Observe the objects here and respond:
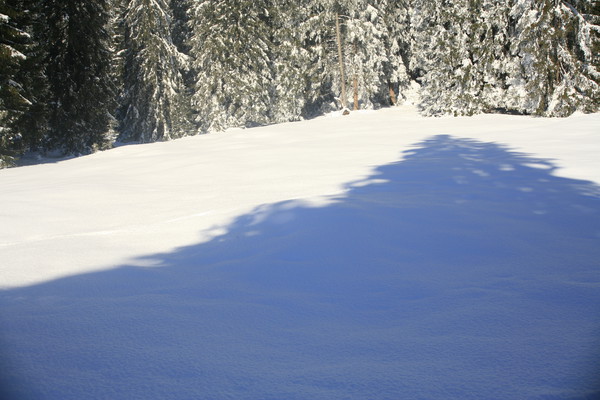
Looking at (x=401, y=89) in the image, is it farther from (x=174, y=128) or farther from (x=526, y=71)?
(x=174, y=128)

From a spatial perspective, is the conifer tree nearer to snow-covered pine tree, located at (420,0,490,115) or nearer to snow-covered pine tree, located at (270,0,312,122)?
snow-covered pine tree, located at (270,0,312,122)

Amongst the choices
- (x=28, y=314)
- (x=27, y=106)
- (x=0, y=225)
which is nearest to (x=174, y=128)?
(x=27, y=106)

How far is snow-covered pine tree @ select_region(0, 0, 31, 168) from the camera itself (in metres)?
12.0

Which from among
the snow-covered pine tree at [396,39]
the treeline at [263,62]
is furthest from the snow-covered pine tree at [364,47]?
the snow-covered pine tree at [396,39]

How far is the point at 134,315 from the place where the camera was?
2.35 metres

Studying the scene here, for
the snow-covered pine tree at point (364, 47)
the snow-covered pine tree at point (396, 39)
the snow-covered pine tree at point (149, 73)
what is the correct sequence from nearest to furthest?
1. the snow-covered pine tree at point (149, 73)
2. the snow-covered pine tree at point (364, 47)
3. the snow-covered pine tree at point (396, 39)

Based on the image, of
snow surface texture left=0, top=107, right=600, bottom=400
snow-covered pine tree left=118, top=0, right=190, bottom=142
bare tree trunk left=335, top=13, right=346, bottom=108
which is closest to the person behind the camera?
snow surface texture left=0, top=107, right=600, bottom=400

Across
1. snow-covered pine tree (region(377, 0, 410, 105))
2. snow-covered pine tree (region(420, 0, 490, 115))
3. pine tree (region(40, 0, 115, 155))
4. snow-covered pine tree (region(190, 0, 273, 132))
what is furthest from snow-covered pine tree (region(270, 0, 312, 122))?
pine tree (region(40, 0, 115, 155))

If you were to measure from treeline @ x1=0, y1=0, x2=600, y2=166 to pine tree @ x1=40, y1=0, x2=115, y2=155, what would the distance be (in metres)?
0.04

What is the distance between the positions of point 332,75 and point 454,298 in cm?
3011

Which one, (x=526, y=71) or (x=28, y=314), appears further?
(x=526, y=71)

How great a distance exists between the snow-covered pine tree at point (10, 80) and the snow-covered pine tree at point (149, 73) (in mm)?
10123

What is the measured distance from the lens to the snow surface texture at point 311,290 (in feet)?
5.59

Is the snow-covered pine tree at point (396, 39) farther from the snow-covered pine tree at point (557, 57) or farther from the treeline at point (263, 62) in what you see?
the snow-covered pine tree at point (557, 57)
